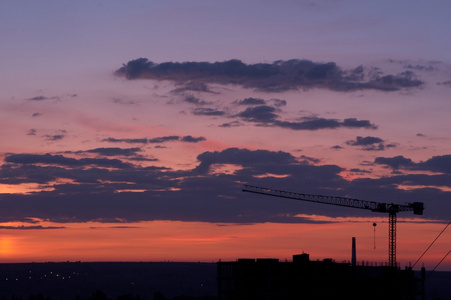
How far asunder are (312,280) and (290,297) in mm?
7512

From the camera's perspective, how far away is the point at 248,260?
197125 mm

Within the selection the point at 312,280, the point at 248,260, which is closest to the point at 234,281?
the point at 248,260

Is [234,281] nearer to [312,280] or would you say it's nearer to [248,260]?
[248,260]

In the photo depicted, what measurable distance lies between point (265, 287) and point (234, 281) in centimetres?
877

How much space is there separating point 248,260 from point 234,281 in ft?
20.6

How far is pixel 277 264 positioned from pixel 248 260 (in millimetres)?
7168

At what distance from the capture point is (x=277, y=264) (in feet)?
640

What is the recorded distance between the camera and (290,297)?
194250mm

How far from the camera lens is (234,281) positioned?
650 feet

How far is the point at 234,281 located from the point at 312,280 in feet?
61.8

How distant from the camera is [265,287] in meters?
193

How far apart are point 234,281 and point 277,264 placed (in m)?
11.6
